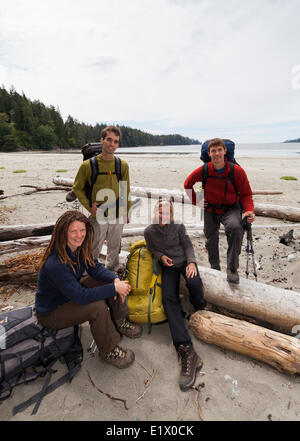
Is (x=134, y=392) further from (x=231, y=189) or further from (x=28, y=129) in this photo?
(x=28, y=129)

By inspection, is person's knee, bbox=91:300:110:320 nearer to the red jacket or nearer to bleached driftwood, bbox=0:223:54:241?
the red jacket

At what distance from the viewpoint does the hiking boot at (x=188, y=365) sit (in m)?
2.64

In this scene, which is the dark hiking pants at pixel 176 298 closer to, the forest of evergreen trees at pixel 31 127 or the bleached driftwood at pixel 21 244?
the bleached driftwood at pixel 21 244

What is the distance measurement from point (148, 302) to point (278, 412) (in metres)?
1.89

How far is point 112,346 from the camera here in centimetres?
290

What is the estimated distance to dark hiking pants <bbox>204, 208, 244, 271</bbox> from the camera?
3591mm

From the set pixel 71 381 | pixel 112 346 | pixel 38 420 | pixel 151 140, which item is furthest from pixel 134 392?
pixel 151 140

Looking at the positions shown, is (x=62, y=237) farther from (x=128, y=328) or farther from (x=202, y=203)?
(x=202, y=203)

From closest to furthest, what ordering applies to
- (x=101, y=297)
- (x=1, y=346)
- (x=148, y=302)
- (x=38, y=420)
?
(x=38, y=420), (x=1, y=346), (x=101, y=297), (x=148, y=302)

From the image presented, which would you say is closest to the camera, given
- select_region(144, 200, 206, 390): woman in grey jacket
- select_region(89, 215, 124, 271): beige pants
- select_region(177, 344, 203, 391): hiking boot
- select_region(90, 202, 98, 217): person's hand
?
select_region(177, 344, 203, 391): hiking boot

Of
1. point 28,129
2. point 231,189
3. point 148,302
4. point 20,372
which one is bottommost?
point 20,372

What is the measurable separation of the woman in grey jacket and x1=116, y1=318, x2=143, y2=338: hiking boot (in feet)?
1.77

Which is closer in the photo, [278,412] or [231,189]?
[278,412]

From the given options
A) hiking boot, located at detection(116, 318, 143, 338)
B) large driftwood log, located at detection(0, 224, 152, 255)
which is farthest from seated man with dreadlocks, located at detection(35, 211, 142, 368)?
large driftwood log, located at detection(0, 224, 152, 255)
